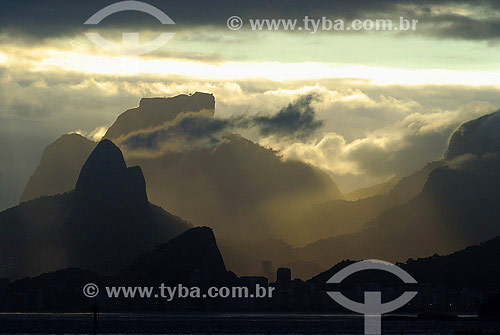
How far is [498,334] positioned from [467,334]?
1707 centimetres

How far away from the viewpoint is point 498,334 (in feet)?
562

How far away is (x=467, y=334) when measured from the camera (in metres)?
188

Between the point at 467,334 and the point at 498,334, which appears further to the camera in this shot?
the point at 467,334
